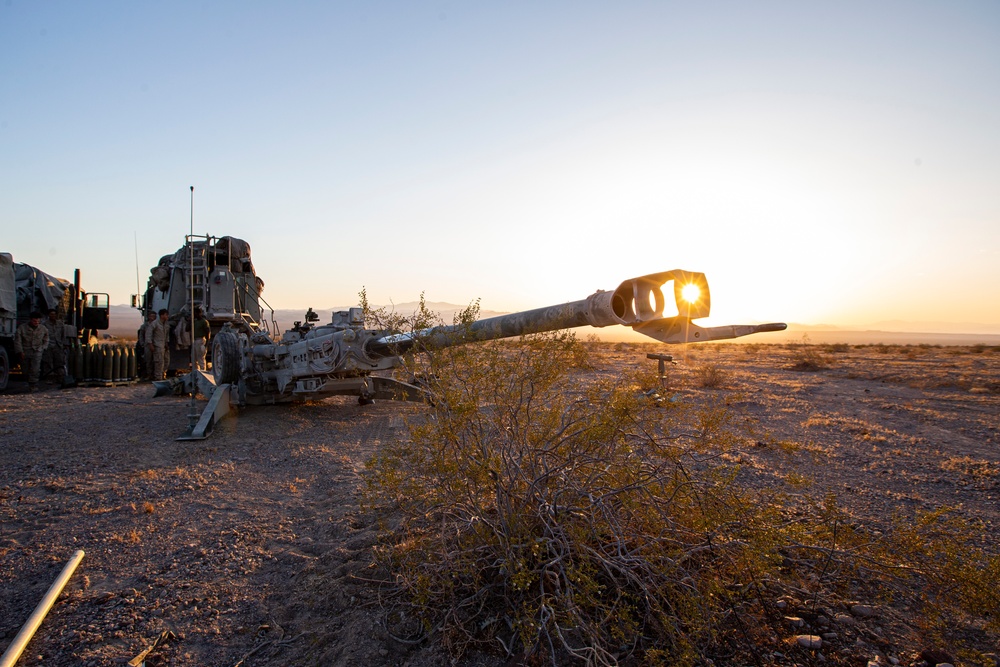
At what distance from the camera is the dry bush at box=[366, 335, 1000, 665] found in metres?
2.91

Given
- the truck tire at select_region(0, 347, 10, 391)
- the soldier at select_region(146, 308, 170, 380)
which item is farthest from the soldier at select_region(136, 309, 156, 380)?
the truck tire at select_region(0, 347, 10, 391)

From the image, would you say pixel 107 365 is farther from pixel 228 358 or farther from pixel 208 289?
pixel 228 358

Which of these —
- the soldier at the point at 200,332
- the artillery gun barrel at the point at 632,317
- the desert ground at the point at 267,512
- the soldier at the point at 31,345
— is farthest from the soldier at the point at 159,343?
the artillery gun barrel at the point at 632,317

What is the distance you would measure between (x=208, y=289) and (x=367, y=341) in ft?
22.1

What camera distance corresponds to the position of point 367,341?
873cm

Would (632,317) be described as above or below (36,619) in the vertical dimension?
above

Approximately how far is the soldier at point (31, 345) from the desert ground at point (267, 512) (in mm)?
2581

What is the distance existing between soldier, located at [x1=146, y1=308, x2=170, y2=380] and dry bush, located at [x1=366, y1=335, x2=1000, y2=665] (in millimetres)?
13335

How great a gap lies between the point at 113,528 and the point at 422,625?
3.23 m

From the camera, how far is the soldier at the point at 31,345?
13.4 m

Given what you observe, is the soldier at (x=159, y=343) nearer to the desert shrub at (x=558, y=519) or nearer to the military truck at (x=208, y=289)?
the military truck at (x=208, y=289)

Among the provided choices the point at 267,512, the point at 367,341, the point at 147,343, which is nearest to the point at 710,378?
the point at 367,341

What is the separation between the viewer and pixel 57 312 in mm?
15062

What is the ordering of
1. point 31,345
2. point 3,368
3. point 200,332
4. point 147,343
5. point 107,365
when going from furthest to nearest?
point 107,365 < point 147,343 < point 200,332 < point 31,345 < point 3,368
